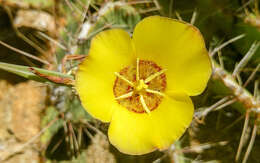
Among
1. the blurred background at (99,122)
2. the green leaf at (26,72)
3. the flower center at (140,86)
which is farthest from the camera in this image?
the blurred background at (99,122)

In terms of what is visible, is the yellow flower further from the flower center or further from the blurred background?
the blurred background

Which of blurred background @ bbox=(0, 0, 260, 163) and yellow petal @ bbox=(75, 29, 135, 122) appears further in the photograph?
blurred background @ bbox=(0, 0, 260, 163)

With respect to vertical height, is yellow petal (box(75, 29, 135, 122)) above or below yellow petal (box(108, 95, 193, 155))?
above

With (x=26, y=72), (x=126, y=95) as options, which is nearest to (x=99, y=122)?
(x=126, y=95)

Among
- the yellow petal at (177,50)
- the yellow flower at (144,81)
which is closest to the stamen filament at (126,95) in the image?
the yellow flower at (144,81)

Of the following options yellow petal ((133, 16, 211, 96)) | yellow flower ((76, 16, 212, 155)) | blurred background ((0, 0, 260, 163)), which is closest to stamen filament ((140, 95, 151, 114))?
yellow flower ((76, 16, 212, 155))

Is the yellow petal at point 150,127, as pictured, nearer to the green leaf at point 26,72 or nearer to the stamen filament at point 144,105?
the stamen filament at point 144,105

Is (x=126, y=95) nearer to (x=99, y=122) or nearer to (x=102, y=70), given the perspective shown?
(x=102, y=70)

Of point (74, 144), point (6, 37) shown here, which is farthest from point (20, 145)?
point (6, 37)
